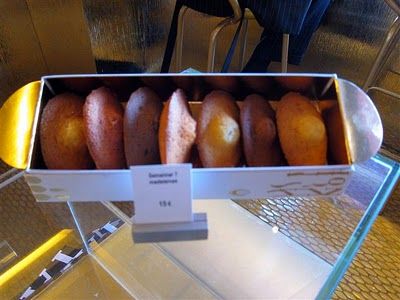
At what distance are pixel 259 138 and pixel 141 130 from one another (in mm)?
157

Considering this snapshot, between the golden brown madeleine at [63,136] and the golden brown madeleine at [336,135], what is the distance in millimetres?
A: 320

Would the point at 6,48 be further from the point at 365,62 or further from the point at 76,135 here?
the point at 365,62

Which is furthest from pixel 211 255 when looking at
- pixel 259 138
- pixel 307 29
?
pixel 307 29

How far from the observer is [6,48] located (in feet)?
4.88

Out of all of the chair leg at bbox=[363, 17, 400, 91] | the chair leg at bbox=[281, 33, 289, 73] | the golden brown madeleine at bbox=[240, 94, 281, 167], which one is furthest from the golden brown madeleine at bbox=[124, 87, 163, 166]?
the chair leg at bbox=[363, 17, 400, 91]

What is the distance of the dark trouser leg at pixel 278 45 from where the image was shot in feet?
4.20

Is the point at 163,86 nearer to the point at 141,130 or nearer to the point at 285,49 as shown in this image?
the point at 141,130

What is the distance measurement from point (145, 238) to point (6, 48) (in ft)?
4.44

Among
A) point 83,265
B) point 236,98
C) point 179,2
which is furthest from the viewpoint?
point 179,2

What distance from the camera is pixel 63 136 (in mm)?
484

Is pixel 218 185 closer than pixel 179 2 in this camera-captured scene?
Yes

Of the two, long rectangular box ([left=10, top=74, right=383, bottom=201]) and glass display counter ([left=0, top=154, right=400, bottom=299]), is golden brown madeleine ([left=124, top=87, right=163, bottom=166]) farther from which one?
glass display counter ([left=0, top=154, right=400, bottom=299])

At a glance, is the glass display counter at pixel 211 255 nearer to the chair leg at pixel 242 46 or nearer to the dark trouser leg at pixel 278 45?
the dark trouser leg at pixel 278 45

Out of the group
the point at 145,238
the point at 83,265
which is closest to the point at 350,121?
the point at 145,238
